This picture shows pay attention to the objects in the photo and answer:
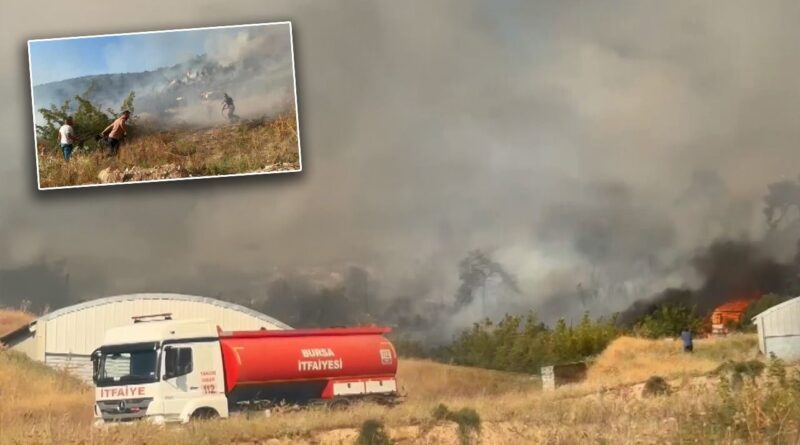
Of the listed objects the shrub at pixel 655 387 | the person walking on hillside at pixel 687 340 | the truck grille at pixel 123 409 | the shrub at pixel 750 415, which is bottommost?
the shrub at pixel 750 415

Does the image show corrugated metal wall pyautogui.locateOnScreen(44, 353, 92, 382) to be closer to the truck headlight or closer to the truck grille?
the truck grille

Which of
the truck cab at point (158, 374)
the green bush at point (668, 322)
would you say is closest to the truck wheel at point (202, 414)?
the truck cab at point (158, 374)

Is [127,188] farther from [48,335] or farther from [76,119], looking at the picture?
[48,335]

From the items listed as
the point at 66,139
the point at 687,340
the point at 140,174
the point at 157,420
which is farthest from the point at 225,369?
the point at 687,340

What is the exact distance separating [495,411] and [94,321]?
3.50 metres

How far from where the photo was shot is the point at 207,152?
9266mm

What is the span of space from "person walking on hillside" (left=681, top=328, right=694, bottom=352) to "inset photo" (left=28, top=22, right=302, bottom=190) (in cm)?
383

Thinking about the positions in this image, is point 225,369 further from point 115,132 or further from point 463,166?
point 463,166

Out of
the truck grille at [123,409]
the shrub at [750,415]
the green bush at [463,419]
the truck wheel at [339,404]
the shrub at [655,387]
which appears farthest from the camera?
the shrub at [655,387]

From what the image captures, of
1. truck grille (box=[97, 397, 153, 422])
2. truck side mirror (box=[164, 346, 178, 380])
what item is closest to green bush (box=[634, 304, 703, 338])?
truck side mirror (box=[164, 346, 178, 380])

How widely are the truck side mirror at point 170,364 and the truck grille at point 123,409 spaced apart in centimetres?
24

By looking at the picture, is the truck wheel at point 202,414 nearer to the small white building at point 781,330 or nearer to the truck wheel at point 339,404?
the truck wheel at point 339,404

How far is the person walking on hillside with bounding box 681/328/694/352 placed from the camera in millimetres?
9625

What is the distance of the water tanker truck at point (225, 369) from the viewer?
872cm
